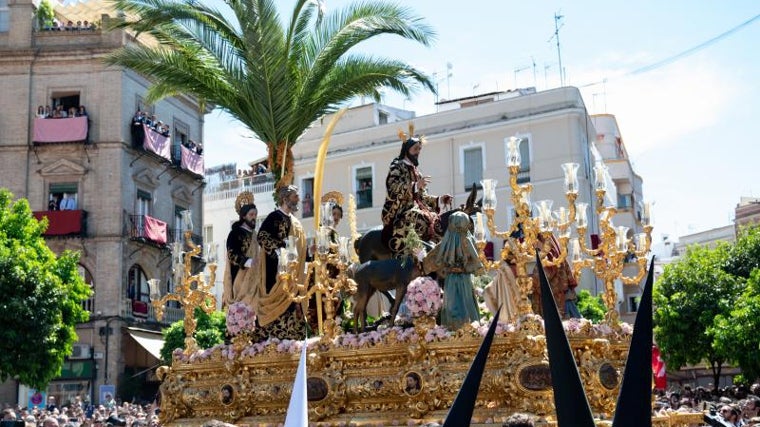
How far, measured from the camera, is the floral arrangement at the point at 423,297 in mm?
11070

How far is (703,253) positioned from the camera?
33719 millimetres

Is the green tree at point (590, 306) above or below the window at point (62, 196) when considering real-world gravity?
below

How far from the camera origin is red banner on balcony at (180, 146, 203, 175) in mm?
41281

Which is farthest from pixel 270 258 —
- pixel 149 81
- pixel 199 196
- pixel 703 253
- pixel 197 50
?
pixel 199 196

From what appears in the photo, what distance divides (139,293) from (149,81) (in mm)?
8906

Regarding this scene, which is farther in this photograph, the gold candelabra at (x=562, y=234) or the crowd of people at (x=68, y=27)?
the crowd of people at (x=68, y=27)

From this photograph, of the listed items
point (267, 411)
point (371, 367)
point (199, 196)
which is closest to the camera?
point (371, 367)

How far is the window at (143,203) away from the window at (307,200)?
6434mm

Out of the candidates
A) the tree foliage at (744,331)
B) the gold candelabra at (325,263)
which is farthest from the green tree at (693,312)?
the gold candelabra at (325,263)

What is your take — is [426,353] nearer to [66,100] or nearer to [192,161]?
[66,100]

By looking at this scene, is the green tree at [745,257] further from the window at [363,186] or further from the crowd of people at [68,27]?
the crowd of people at [68,27]

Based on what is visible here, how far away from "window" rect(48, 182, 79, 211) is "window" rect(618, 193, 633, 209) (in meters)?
24.1

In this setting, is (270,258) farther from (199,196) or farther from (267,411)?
(199,196)

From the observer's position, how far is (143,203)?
3884cm
